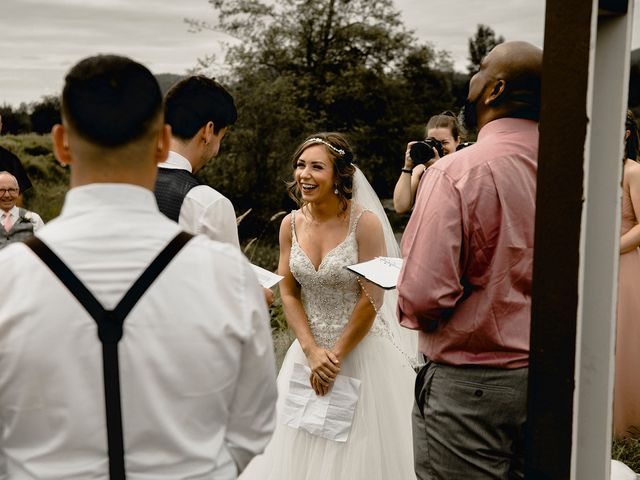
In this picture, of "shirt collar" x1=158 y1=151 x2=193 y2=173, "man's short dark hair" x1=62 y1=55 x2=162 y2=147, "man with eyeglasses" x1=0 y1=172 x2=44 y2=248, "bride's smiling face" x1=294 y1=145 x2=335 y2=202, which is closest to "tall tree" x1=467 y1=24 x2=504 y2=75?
"man with eyeglasses" x1=0 y1=172 x2=44 y2=248

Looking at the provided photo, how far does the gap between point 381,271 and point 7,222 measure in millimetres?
3709

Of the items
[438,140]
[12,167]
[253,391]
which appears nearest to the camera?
[253,391]

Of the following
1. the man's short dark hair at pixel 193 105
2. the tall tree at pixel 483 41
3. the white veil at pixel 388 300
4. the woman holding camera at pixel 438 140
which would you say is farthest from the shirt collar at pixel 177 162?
the tall tree at pixel 483 41

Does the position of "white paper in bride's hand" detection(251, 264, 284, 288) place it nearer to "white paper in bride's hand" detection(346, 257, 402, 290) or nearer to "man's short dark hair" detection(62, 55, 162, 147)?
"white paper in bride's hand" detection(346, 257, 402, 290)

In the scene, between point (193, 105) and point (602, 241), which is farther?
point (193, 105)

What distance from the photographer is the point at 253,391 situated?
157 centimetres

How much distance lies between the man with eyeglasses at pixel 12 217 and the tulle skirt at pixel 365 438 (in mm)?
2679

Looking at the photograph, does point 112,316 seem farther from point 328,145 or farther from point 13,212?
point 13,212

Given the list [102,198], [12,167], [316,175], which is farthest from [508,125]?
[12,167]

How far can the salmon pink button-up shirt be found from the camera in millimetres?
2287

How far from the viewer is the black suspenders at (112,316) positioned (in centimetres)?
133

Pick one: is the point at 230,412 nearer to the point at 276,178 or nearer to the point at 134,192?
the point at 134,192

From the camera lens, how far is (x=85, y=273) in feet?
4.41

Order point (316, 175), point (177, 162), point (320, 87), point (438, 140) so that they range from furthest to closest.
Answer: point (320, 87), point (438, 140), point (316, 175), point (177, 162)
